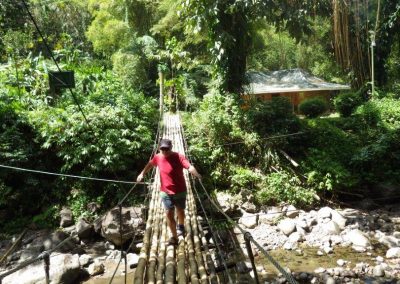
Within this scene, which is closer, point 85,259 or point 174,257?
point 174,257

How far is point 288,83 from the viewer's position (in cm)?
1477

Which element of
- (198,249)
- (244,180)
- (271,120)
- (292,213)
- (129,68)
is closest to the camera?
(198,249)

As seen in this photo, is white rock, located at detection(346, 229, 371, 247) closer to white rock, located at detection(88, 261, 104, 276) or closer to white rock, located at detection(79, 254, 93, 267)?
white rock, located at detection(88, 261, 104, 276)

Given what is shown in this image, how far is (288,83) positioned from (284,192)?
8.60m

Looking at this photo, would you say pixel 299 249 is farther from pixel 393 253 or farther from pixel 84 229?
pixel 84 229

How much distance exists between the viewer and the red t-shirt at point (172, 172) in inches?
127

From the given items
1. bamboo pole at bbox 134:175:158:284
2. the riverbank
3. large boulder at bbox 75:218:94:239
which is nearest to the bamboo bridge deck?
bamboo pole at bbox 134:175:158:284

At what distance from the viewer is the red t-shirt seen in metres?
3.23

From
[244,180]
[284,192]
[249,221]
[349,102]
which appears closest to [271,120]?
[244,180]

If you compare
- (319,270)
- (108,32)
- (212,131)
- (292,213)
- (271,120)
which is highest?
(108,32)

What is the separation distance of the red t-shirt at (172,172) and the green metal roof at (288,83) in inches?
416

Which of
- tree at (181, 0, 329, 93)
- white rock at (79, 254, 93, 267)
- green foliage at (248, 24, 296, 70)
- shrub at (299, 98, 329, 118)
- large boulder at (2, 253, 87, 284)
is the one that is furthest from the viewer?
green foliage at (248, 24, 296, 70)

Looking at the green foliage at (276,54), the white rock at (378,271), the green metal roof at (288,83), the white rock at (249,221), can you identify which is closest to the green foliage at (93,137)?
the white rock at (249,221)

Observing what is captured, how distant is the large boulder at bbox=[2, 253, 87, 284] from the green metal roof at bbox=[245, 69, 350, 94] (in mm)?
9992
